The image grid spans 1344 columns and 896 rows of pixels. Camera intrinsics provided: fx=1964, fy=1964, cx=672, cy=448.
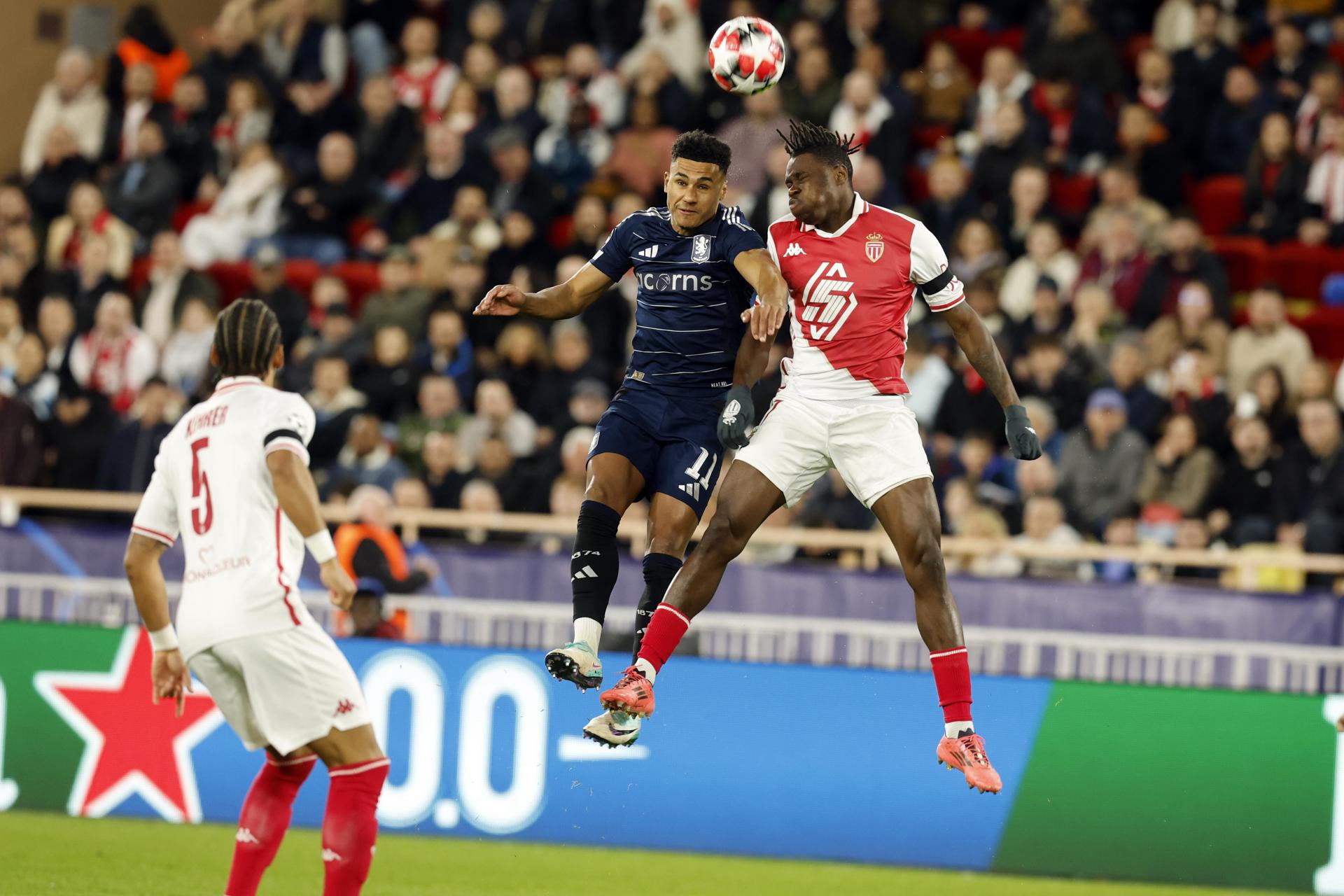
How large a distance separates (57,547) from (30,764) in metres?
2.16

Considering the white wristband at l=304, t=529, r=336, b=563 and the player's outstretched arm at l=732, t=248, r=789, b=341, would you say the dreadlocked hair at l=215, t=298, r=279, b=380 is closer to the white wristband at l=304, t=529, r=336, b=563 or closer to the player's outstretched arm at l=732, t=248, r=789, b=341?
the white wristband at l=304, t=529, r=336, b=563

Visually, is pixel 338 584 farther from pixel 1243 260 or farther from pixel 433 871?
pixel 1243 260

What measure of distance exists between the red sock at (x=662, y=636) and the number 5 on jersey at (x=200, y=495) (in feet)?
7.05

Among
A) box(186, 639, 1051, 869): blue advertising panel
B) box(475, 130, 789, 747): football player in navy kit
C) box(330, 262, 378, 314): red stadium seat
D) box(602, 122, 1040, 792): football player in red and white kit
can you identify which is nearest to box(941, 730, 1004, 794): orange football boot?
box(602, 122, 1040, 792): football player in red and white kit

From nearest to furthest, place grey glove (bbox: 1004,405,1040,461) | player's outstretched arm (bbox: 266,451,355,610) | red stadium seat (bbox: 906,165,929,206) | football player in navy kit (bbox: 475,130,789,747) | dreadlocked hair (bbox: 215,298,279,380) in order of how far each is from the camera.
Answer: player's outstretched arm (bbox: 266,451,355,610)
dreadlocked hair (bbox: 215,298,279,380)
grey glove (bbox: 1004,405,1040,461)
football player in navy kit (bbox: 475,130,789,747)
red stadium seat (bbox: 906,165,929,206)

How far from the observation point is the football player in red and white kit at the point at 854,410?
Result: 331 inches

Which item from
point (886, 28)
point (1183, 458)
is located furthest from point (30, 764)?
point (886, 28)

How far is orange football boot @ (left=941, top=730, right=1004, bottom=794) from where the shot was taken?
8.16 m

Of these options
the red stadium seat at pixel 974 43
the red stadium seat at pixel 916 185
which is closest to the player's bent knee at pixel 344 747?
the red stadium seat at pixel 916 185

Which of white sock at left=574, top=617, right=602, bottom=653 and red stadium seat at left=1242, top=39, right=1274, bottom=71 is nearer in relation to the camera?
white sock at left=574, top=617, right=602, bottom=653

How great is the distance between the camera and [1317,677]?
1216 centimetres

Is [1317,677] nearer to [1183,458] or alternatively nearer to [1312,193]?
[1183,458]

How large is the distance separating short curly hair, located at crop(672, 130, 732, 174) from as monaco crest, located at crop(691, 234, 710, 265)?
12.2 inches

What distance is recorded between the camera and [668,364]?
8.82 meters
